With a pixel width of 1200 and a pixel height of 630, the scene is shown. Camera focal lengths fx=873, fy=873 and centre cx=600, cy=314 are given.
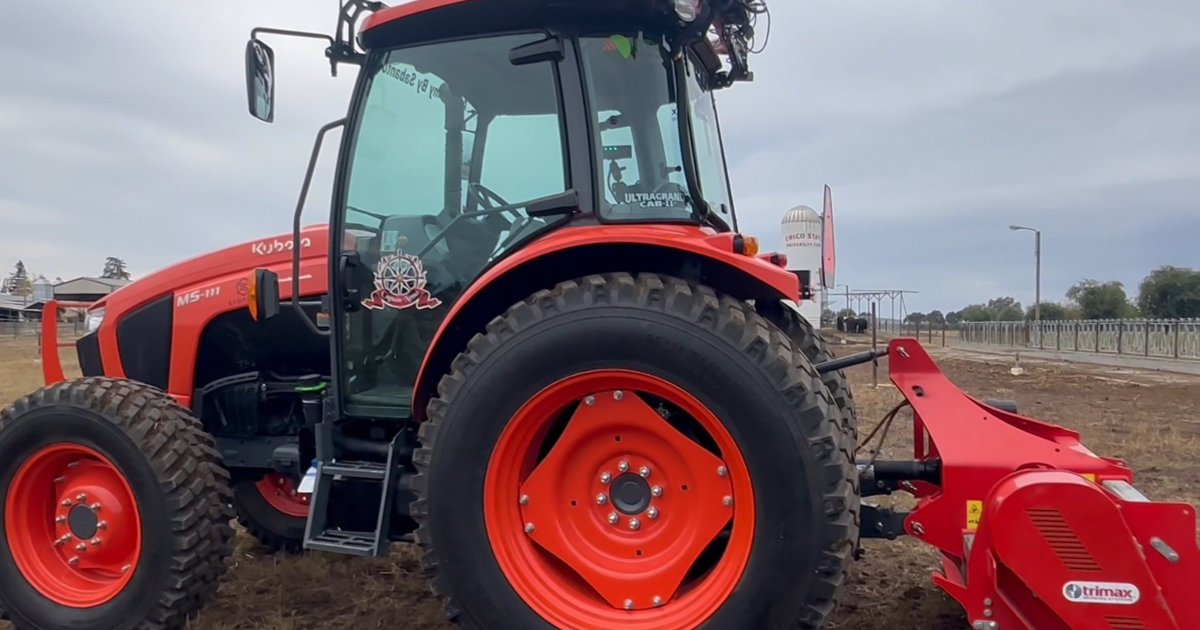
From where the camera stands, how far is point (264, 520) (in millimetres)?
4480

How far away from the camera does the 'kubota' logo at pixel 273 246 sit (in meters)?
3.77

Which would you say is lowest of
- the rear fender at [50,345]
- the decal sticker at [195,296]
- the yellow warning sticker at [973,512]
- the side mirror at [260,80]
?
the yellow warning sticker at [973,512]

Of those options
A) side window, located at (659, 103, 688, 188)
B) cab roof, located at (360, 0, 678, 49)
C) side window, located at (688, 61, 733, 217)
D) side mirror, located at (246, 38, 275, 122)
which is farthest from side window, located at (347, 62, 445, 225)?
side window, located at (688, 61, 733, 217)

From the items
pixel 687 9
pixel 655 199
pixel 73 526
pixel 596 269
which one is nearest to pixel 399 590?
pixel 73 526

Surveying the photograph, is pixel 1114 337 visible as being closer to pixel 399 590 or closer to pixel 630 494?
pixel 399 590

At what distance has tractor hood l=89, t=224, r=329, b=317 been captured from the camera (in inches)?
148

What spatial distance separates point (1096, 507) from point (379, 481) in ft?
7.61

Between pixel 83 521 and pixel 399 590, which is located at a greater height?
pixel 83 521

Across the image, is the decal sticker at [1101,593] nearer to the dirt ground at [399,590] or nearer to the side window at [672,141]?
the dirt ground at [399,590]

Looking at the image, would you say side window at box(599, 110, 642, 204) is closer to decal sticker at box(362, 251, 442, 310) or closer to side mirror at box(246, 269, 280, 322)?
decal sticker at box(362, 251, 442, 310)

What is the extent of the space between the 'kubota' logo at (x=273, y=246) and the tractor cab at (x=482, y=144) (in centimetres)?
49

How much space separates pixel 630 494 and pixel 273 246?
6.75 feet

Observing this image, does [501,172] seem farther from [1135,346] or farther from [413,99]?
[1135,346]

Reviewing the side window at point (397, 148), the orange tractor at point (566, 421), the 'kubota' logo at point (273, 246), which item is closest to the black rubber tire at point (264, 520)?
the orange tractor at point (566, 421)
